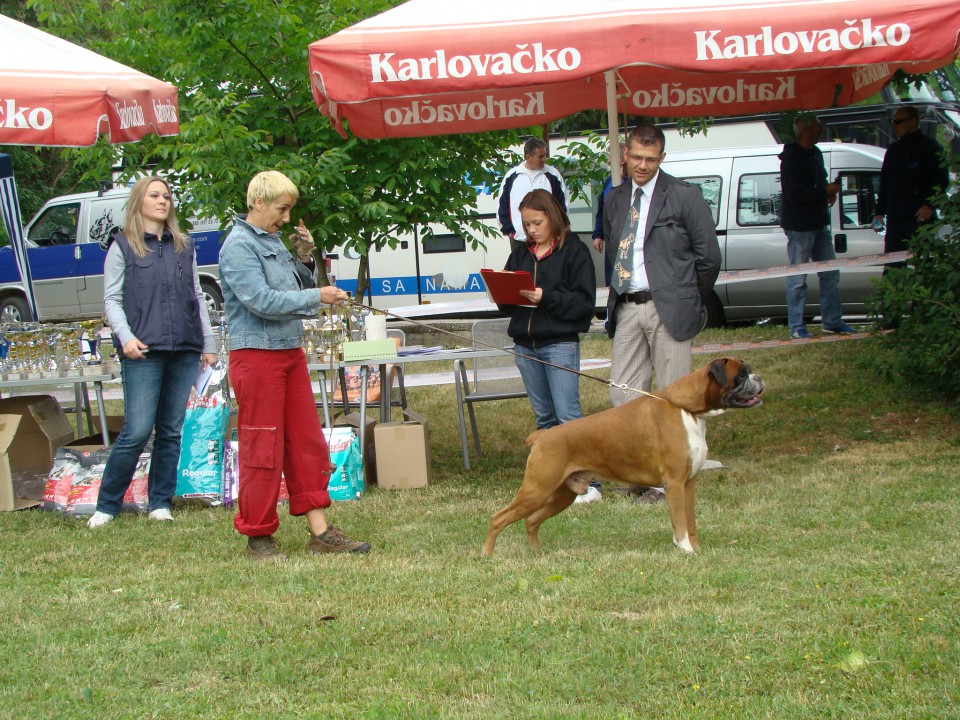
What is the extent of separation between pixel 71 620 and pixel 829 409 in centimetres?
610

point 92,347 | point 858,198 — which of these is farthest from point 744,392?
point 858,198

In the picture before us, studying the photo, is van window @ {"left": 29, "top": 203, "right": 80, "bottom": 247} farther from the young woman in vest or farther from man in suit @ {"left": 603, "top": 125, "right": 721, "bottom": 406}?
man in suit @ {"left": 603, "top": 125, "right": 721, "bottom": 406}

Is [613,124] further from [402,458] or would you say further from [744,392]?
[744,392]

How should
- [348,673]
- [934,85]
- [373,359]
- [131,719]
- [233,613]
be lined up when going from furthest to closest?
→ [934,85] → [373,359] → [233,613] → [348,673] → [131,719]

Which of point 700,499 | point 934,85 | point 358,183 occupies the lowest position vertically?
point 700,499

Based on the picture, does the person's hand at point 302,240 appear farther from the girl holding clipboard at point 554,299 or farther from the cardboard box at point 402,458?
the cardboard box at point 402,458

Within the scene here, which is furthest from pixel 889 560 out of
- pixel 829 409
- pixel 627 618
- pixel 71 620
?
pixel 829 409

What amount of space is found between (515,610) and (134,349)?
2862mm

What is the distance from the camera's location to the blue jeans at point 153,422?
6367mm

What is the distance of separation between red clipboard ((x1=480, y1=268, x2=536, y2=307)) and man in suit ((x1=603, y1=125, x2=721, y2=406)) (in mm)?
543

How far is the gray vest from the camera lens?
6.29 m

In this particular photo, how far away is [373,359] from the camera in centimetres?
709

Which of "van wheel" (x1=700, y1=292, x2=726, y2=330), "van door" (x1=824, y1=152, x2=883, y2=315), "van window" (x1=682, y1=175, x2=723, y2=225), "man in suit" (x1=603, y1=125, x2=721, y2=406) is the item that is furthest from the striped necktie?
"van window" (x1=682, y1=175, x2=723, y2=225)

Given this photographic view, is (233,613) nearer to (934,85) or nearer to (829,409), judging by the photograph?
(829,409)
